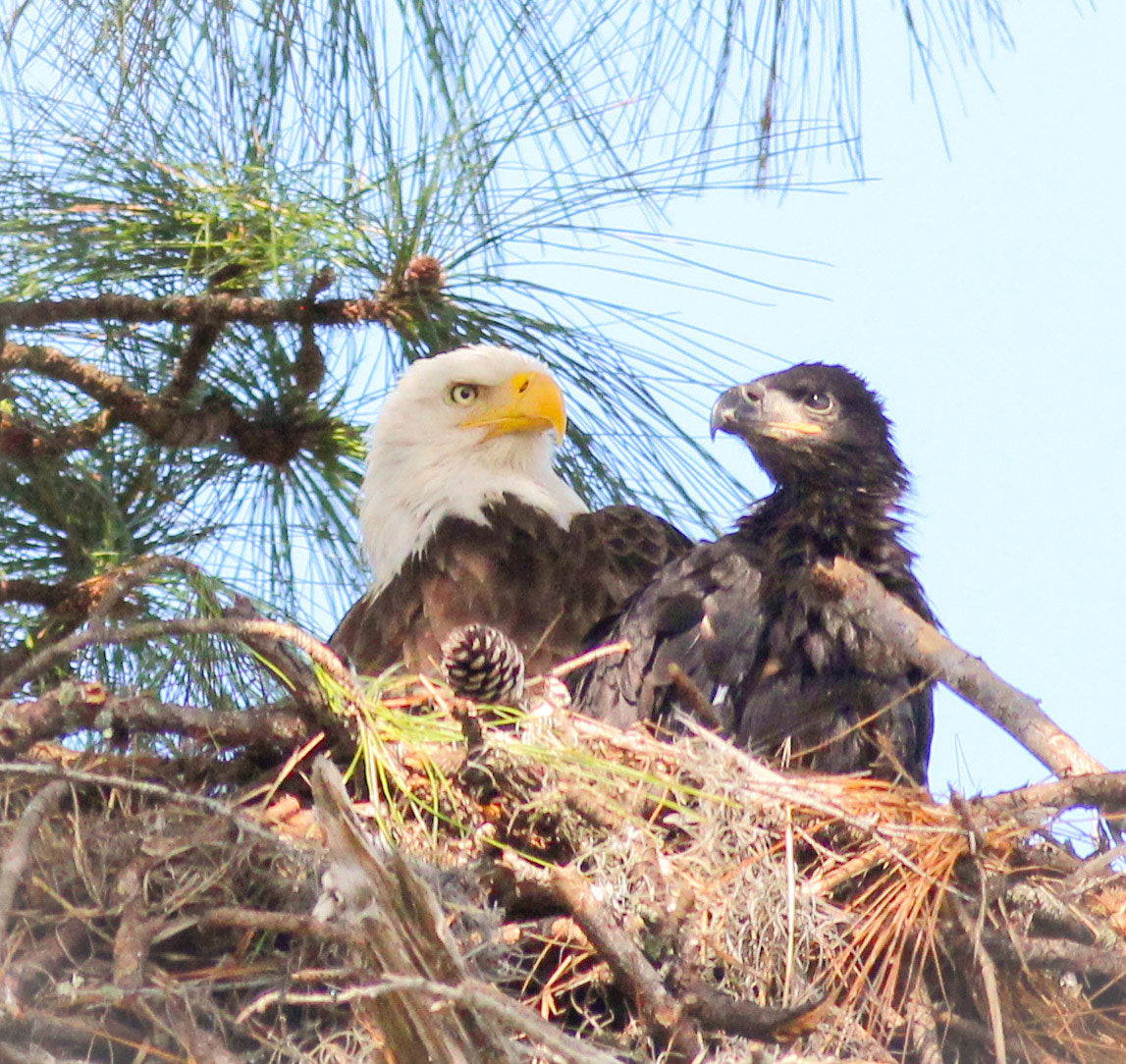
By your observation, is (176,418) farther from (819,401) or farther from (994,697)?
(994,697)

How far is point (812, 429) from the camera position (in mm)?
4129

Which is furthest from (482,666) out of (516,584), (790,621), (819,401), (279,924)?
(819,401)

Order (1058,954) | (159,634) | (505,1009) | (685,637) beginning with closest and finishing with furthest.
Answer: (505,1009)
(1058,954)
(159,634)
(685,637)

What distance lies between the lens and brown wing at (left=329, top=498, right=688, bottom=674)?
4.12m

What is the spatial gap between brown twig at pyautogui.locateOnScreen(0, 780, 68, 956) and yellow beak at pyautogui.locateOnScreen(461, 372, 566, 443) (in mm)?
1628

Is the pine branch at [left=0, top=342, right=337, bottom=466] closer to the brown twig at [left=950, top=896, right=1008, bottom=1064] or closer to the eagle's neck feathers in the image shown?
the eagle's neck feathers

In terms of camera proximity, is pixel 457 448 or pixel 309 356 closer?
pixel 309 356

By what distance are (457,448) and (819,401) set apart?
979 mm

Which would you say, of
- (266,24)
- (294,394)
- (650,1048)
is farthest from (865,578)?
(266,24)

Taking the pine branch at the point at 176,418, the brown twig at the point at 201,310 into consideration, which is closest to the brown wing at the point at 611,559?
the pine branch at the point at 176,418

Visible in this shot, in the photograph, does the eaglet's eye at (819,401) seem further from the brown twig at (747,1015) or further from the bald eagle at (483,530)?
the brown twig at (747,1015)

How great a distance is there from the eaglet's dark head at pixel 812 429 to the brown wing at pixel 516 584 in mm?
364

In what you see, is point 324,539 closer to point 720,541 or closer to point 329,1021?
point 720,541

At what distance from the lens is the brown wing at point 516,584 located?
4.12m
